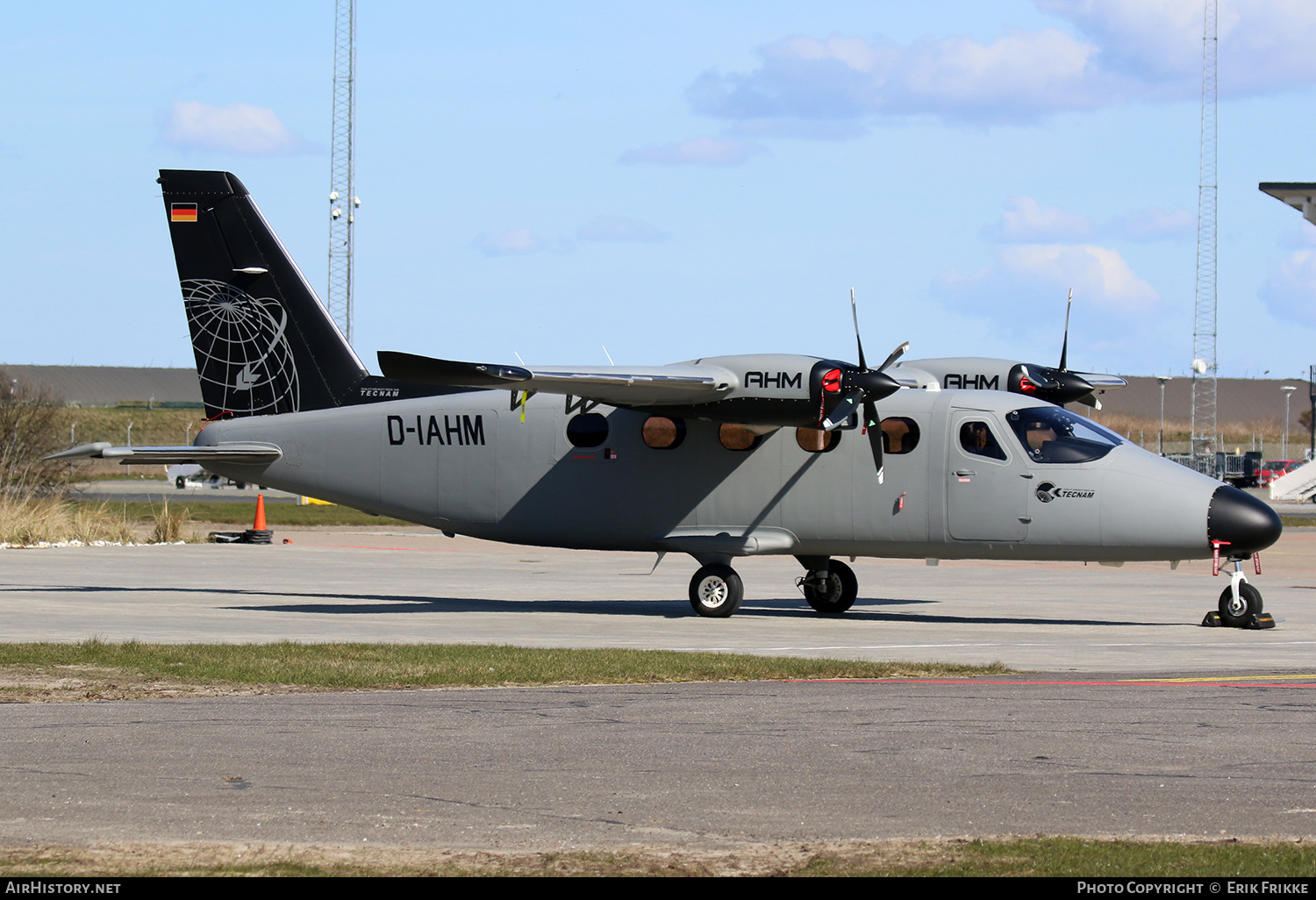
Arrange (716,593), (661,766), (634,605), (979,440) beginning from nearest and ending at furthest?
(661,766) → (979,440) → (716,593) → (634,605)

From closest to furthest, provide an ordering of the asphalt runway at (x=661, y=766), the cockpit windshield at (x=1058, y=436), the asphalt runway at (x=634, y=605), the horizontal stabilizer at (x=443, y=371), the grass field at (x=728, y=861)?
the grass field at (x=728, y=861) → the asphalt runway at (x=661, y=766) → the asphalt runway at (x=634, y=605) → the horizontal stabilizer at (x=443, y=371) → the cockpit windshield at (x=1058, y=436)

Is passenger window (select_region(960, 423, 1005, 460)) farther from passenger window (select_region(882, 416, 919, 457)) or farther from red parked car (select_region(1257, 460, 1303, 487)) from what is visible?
red parked car (select_region(1257, 460, 1303, 487))

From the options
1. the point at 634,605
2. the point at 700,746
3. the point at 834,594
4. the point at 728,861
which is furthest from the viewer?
the point at 634,605

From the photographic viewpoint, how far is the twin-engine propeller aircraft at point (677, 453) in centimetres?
1945

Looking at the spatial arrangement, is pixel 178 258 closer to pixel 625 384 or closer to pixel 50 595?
pixel 50 595

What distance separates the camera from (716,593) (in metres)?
20.9

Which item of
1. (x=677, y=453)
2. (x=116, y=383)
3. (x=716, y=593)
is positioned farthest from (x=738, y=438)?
(x=116, y=383)

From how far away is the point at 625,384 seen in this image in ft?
63.9

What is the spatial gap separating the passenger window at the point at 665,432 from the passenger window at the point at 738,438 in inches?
25.3

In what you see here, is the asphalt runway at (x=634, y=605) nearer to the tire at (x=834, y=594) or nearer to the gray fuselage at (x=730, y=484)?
the tire at (x=834, y=594)

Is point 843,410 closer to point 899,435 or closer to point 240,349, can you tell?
point 899,435

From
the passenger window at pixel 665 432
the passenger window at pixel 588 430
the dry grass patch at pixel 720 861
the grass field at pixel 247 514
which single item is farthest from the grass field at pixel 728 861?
the grass field at pixel 247 514

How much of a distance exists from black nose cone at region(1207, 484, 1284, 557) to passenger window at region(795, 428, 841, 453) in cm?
527

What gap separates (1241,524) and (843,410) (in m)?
5.48
